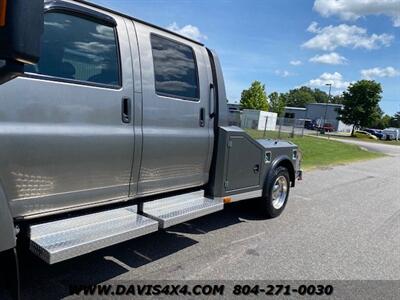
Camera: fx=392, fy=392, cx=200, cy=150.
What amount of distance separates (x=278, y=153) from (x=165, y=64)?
2676 millimetres

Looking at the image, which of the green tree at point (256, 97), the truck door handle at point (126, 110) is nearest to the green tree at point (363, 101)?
the green tree at point (256, 97)

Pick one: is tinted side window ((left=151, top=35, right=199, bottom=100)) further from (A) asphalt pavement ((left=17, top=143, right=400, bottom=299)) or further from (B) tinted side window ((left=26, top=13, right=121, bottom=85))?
(A) asphalt pavement ((left=17, top=143, right=400, bottom=299))

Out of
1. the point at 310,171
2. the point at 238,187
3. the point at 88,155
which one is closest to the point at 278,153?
the point at 238,187

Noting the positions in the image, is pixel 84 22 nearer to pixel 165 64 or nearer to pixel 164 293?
pixel 165 64

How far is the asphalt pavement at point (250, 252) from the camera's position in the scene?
396 centimetres

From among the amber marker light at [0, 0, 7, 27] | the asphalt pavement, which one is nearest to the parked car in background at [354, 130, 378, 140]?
the asphalt pavement

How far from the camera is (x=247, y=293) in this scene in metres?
3.79

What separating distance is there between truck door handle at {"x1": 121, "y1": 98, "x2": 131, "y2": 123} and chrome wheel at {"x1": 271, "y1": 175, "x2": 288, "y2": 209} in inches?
132

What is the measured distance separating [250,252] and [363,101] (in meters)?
57.4

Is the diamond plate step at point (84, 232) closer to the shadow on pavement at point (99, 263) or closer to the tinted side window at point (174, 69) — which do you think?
the shadow on pavement at point (99, 263)

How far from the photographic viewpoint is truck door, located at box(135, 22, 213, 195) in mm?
3967

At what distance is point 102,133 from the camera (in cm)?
346

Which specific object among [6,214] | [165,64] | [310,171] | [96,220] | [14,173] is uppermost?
[165,64]

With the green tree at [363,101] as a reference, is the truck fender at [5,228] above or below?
below
